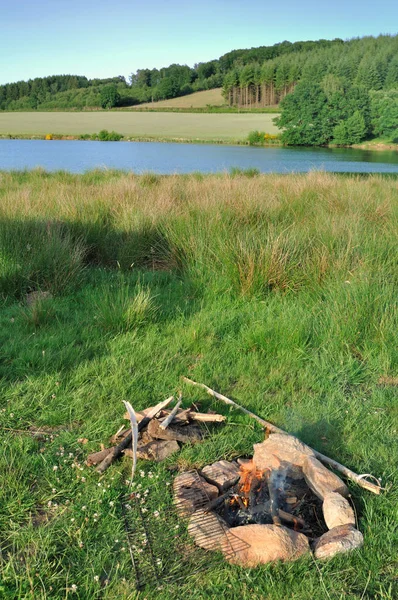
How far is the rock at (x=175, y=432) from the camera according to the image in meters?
2.38

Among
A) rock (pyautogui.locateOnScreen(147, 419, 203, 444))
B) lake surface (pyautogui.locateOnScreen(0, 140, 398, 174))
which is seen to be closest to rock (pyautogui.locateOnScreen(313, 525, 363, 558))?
rock (pyautogui.locateOnScreen(147, 419, 203, 444))

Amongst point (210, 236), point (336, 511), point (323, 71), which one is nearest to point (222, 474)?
point (336, 511)

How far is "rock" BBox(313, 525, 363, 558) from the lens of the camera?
68.8 inches

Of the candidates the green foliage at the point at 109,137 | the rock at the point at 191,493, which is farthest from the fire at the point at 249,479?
the green foliage at the point at 109,137

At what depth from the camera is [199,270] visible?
181 inches

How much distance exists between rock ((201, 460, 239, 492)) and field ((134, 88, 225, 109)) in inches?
2524

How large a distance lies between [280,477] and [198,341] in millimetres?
1447

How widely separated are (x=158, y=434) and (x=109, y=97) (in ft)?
221

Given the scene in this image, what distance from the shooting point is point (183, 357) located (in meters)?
3.25

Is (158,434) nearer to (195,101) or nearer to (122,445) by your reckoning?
(122,445)

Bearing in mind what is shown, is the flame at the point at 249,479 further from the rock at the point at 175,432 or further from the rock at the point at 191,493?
the rock at the point at 175,432

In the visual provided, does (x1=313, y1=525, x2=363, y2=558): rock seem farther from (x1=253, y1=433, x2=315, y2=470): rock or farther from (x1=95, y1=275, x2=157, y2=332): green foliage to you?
(x1=95, y1=275, x2=157, y2=332): green foliage

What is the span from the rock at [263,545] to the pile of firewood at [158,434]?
0.62 m

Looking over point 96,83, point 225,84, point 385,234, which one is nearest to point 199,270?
point 385,234
